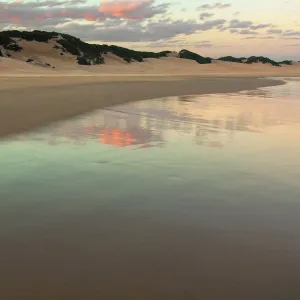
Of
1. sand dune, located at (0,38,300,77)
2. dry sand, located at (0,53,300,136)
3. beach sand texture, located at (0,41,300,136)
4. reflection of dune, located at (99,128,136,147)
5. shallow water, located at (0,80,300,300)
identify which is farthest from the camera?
sand dune, located at (0,38,300,77)

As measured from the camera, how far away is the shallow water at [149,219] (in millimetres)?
3496

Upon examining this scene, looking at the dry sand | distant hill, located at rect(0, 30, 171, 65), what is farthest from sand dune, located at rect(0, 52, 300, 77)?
distant hill, located at rect(0, 30, 171, 65)

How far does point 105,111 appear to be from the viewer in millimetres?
16469

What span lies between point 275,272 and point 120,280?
1.30 meters

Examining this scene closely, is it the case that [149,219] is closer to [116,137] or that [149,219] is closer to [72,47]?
[116,137]

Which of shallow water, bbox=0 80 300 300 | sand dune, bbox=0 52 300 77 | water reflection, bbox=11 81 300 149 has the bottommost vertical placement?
sand dune, bbox=0 52 300 77

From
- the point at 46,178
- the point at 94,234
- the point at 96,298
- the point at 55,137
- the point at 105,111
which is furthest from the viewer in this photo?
the point at 105,111

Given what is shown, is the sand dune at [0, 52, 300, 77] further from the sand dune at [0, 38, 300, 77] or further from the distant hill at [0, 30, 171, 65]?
the distant hill at [0, 30, 171, 65]

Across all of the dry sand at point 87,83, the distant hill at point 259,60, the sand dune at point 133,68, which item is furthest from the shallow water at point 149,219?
the distant hill at point 259,60

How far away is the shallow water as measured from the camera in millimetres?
3496

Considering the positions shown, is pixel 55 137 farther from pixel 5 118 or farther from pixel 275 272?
pixel 275 272

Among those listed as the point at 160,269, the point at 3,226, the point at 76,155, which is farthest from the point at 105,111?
the point at 160,269

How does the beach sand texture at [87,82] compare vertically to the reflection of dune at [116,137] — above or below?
below

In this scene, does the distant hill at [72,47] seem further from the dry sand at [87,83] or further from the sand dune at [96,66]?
the dry sand at [87,83]
